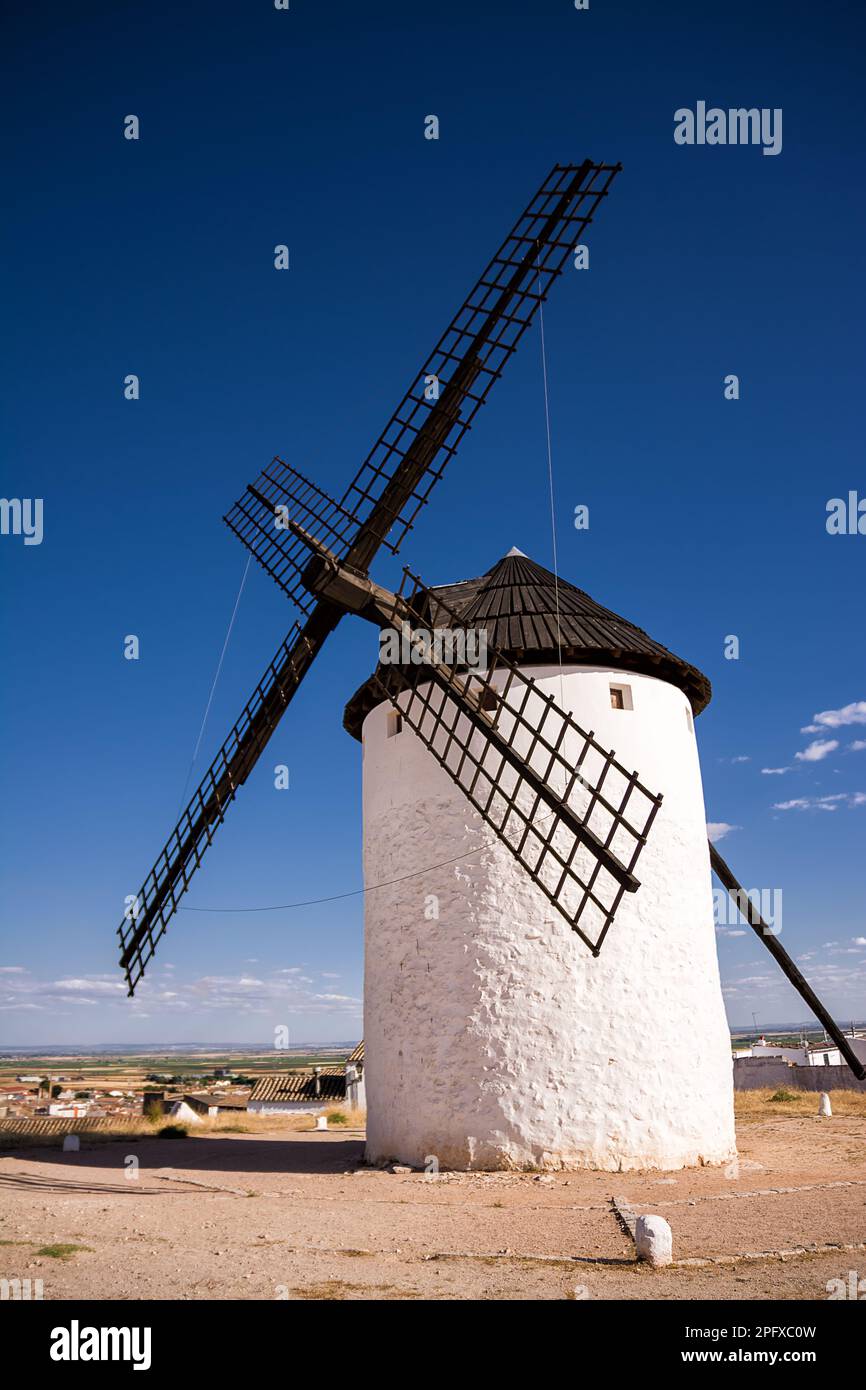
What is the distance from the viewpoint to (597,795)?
27.5 ft

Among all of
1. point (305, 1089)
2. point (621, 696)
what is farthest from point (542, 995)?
point (305, 1089)

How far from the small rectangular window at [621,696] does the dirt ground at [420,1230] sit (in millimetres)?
5623

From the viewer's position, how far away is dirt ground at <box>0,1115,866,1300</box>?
210 inches

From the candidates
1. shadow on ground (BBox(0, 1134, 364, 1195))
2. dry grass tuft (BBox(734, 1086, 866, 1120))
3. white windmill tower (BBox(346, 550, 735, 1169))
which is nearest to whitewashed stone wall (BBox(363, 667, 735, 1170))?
white windmill tower (BBox(346, 550, 735, 1169))

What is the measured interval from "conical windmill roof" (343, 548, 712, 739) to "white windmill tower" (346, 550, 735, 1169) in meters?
0.04

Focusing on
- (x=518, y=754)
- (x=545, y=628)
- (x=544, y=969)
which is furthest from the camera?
(x=545, y=628)

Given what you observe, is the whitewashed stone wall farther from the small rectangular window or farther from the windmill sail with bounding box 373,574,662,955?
the windmill sail with bounding box 373,574,662,955

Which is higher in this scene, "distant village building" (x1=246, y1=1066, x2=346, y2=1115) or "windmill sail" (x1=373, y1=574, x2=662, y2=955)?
"windmill sail" (x1=373, y1=574, x2=662, y2=955)

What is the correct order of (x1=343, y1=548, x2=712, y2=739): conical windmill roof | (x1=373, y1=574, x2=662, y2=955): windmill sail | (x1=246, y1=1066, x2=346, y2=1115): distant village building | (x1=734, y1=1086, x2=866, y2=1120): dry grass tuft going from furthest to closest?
(x1=246, y1=1066, x2=346, y2=1115): distant village building
(x1=734, y1=1086, x2=866, y2=1120): dry grass tuft
(x1=343, y1=548, x2=712, y2=739): conical windmill roof
(x1=373, y1=574, x2=662, y2=955): windmill sail

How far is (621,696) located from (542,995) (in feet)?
13.4

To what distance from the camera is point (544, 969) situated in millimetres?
11000

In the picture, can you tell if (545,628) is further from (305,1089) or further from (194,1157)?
(305,1089)

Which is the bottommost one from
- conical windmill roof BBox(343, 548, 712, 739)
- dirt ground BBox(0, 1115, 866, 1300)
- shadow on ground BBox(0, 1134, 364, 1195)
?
shadow on ground BBox(0, 1134, 364, 1195)
